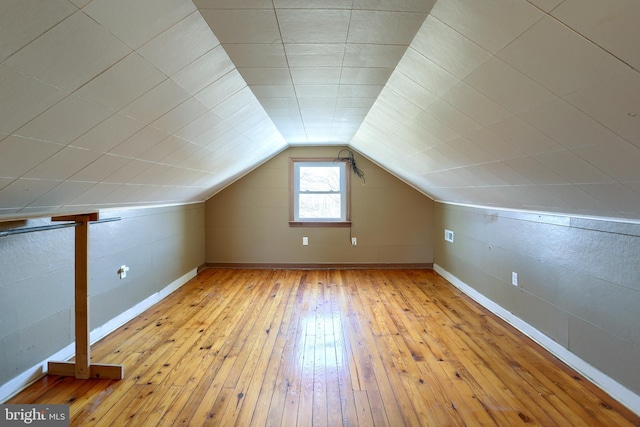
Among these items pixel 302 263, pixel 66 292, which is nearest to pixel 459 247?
pixel 302 263

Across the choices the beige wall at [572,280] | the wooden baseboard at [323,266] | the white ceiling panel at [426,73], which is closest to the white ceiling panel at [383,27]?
the white ceiling panel at [426,73]

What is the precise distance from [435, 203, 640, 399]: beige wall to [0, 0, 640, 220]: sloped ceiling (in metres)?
0.20

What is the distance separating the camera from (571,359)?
2.30 m

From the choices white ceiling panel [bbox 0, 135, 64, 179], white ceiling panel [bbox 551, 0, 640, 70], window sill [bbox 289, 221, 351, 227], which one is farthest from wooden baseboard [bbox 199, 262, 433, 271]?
white ceiling panel [bbox 551, 0, 640, 70]

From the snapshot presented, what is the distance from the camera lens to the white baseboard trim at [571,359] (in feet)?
6.11

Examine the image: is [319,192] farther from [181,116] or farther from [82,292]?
[82,292]

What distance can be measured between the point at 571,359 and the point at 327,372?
166cm

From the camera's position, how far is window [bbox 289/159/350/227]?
17.4 feet

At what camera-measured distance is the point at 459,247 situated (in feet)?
14.0

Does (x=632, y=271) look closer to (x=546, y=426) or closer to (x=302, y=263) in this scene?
(x=546, y=426)

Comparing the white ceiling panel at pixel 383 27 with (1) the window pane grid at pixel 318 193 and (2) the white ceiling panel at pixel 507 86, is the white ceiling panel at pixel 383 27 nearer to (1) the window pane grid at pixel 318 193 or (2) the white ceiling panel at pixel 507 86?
(2) the white ceiling panel at pixel 507 86

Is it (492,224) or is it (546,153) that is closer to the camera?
(546,153)

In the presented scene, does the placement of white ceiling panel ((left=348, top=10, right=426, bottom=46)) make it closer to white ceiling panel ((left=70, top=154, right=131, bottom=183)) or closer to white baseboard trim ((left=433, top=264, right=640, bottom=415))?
white ceiling panel ((left=70, top=154, right=131, bottom=183))

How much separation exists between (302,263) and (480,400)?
356 cm
